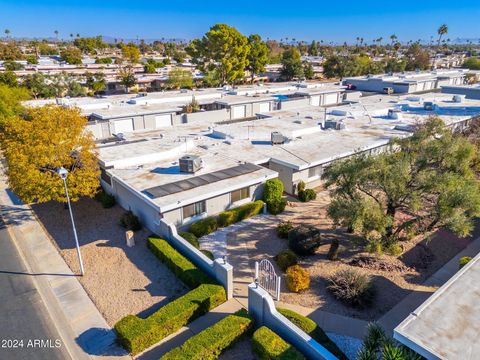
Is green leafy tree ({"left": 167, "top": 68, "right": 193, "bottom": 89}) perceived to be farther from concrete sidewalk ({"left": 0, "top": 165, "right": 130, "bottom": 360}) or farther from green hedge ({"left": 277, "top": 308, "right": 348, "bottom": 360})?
green hedge ({"left": 277, "top": 308, "right": 348, "bottom": 360})

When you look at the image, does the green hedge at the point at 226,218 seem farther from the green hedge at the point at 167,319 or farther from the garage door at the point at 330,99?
the garage door at the point at 330,99

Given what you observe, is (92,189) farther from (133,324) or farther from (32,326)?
(133,324)

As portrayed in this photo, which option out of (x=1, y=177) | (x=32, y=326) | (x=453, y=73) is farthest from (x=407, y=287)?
(x=453, y=73)

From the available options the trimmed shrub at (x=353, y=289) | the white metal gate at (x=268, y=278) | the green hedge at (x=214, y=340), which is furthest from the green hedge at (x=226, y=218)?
the trimmed shrub at (x=353, y=289)

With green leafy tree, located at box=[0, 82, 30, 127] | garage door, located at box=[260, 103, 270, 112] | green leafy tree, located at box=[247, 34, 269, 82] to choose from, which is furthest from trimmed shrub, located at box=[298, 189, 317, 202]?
green leafy tree, located at box=[247, 34, 269, 82]

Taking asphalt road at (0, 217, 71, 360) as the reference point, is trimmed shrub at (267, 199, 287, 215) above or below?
above
